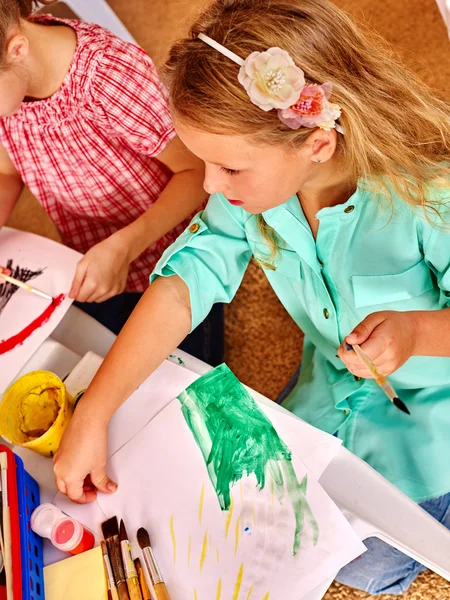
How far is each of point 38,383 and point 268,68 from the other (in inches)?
16.8

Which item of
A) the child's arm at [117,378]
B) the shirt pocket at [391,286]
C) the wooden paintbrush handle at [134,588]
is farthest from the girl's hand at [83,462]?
the shirt pocket at [391,286]

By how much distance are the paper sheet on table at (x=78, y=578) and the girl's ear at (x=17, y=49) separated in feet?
2.09

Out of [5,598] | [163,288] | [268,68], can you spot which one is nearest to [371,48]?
[268,68]

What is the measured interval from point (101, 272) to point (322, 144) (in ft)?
1.24

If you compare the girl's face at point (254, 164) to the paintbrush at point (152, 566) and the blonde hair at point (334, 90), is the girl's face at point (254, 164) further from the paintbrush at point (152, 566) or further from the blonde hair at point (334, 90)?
the paintbrush at point (152, 566)

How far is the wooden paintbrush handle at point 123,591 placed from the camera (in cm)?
58

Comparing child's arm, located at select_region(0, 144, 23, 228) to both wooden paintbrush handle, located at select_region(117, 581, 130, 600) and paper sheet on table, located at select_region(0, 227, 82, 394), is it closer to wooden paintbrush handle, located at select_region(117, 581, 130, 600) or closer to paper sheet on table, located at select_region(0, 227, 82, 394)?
paper sheet on table, located at select_region(0, 227, 82, 394)

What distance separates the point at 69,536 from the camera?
61 cm

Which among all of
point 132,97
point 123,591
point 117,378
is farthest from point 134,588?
point 132,97

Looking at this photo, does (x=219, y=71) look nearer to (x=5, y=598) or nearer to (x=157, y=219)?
(x=157, y=219)

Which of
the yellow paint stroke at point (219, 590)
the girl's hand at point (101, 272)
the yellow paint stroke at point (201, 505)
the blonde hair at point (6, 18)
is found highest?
the blonde hair at point (6, 18)

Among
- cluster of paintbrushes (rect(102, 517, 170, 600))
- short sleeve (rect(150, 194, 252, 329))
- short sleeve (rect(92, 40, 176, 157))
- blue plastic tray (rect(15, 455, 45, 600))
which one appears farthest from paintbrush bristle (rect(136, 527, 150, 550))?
short sleeve (rect(92, 40, 176, 157))

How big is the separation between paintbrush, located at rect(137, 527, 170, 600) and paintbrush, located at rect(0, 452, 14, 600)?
0.12 metres

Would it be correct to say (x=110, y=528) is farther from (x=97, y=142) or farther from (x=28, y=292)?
(x=97, y=142)
